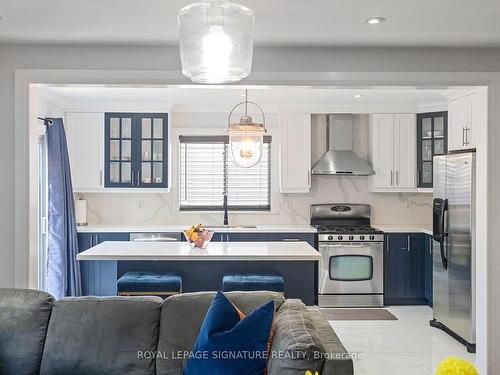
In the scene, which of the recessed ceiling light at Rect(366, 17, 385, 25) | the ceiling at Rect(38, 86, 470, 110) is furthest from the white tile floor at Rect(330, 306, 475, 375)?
the recessed ceiling light at Rect(366, 17, 385, 25)

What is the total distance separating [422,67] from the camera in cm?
392

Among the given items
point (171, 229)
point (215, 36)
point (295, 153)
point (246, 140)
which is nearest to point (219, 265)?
point (246, 140)

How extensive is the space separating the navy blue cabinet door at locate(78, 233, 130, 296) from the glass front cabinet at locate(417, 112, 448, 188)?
3.75 metres

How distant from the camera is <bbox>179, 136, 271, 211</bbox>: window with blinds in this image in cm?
721

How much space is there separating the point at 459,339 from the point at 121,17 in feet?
13.7

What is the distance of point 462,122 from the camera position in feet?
17.6

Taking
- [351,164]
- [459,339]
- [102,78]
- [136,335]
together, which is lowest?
[459,339]

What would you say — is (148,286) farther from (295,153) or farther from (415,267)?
(415,267)

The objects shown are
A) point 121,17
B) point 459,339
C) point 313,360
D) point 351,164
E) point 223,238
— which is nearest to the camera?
point 313,360

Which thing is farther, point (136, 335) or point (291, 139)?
point (291, 139)

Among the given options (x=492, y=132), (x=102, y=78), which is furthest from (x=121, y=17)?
(x=492, y=132)

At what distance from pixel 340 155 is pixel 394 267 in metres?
1.56

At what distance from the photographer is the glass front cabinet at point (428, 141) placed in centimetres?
672

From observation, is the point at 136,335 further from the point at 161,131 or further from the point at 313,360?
the point at 161,131
